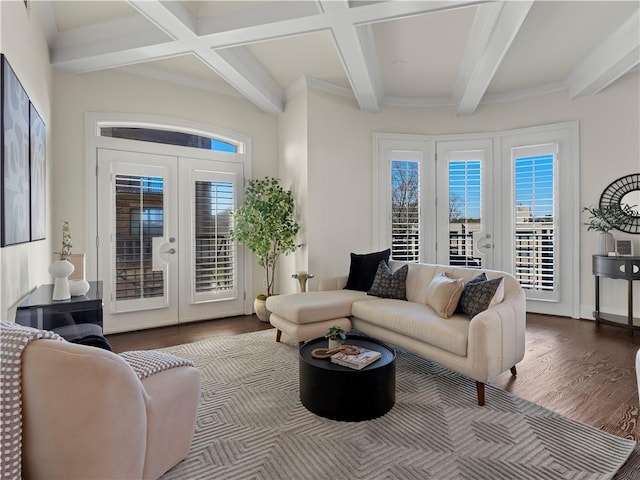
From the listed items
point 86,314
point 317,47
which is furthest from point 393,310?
Answer: point 317,47

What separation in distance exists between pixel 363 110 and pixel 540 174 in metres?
2.59

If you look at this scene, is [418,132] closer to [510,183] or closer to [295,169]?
[510,183]

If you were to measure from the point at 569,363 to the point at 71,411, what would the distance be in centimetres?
366

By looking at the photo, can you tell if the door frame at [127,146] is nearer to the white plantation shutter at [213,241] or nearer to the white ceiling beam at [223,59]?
the white plantation shutter at [213,241]

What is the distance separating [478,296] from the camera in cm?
283

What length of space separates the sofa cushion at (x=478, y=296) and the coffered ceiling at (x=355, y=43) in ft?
7.03

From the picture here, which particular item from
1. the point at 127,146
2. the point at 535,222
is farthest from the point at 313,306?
the point at 535,222

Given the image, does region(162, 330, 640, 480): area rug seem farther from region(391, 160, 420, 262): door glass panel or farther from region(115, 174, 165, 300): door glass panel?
region(391, 160, 420, 262): door glass panel

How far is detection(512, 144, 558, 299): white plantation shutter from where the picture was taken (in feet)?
16.2

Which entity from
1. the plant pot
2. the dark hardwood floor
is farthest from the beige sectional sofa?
the plant pot

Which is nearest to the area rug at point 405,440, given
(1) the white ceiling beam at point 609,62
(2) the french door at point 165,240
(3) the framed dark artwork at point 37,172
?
(3) the framed dark artwork at point 37,172

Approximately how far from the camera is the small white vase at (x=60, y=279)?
257 cm

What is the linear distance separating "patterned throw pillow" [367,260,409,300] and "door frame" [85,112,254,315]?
217 centimetres

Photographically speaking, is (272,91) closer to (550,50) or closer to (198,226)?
(198,226)
